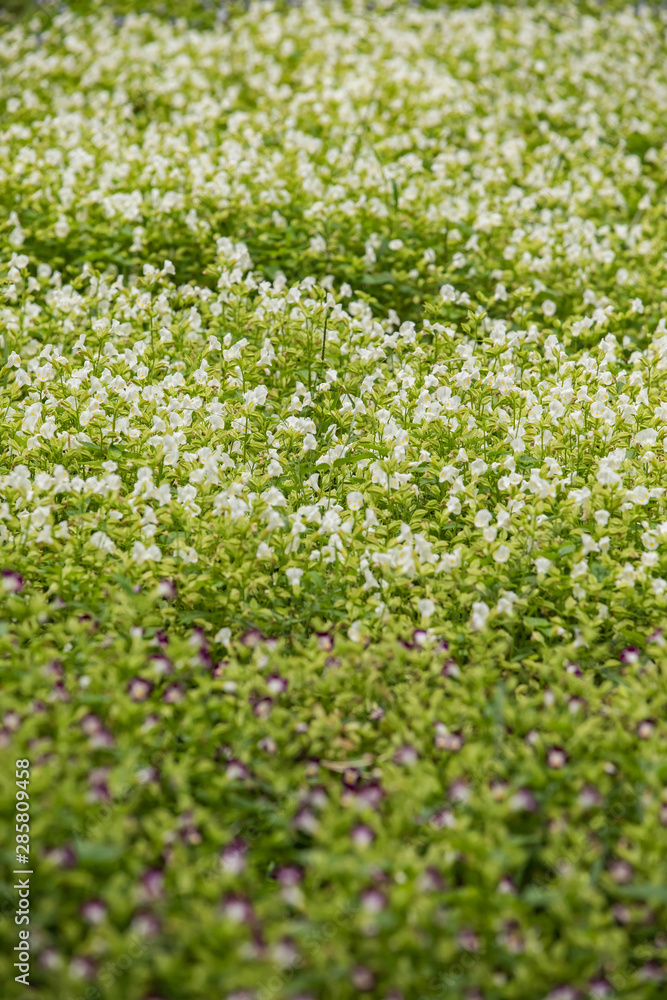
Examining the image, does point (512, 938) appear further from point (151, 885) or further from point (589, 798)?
point (151, 885)

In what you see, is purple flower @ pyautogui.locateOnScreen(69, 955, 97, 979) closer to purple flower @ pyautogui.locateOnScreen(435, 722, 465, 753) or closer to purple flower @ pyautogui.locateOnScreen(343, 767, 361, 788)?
purple flower @ pyautogui.locateOnScreen(343, 767, 361, 788)

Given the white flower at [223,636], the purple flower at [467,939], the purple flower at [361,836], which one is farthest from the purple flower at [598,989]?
the white flower at [223,636]

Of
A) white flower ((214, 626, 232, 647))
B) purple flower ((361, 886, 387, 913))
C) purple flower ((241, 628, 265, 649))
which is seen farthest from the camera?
white flower ((214, 626, 232, 647))

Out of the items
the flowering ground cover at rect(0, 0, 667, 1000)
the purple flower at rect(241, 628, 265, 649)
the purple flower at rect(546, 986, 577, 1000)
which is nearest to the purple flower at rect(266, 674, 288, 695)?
the flowering ground cover at rect(0, 0, 667, 1000)

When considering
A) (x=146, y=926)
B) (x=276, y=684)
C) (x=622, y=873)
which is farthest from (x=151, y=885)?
(x=622, y=873)

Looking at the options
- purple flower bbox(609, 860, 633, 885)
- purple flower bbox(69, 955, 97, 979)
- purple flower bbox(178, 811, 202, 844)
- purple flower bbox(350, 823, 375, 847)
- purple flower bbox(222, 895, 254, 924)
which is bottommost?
purple flower bbox(69, 955, 97, 979)

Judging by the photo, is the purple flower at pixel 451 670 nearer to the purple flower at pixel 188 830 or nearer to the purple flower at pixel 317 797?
the purple flower at pixel 317 797
